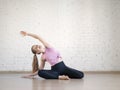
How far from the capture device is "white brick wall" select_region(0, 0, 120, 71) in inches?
270

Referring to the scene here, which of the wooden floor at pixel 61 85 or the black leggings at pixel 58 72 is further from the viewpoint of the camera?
the black leggings at pixel 58 72

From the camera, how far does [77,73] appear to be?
16.6ft

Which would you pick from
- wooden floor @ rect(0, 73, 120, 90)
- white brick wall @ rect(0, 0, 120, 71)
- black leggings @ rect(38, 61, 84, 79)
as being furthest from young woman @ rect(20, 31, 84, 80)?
white brick wall @ rect(0, 0, 120, 71)

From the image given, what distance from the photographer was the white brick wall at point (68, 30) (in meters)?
6.86

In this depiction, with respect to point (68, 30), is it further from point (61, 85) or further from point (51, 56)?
point (61, 85)

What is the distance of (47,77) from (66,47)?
2.18 m

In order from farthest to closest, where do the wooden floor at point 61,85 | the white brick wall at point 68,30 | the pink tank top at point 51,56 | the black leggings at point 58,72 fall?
the white brick wall at point 68,30 → the pink tank top at point 51,56 → the black leggings at point 58,72 → the wooden floor at point 61,85

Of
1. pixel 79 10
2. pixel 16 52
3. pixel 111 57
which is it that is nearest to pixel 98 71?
pixel 111 57

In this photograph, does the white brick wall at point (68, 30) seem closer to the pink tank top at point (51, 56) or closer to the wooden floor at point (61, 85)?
the pink tank top at point (51, 56)

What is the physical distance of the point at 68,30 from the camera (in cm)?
696

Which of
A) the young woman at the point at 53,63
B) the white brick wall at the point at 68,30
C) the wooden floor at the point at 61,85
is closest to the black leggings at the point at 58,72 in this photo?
the young woman at the point at 53,63

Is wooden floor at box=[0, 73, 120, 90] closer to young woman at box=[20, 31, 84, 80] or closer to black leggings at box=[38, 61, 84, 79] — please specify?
black leggings at box=[38, 61, 84, 79]

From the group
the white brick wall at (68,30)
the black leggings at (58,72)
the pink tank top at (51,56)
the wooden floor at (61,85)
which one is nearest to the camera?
the wooden floor at (61,85)

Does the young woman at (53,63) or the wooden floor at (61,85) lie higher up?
the young woman at (53,63)
